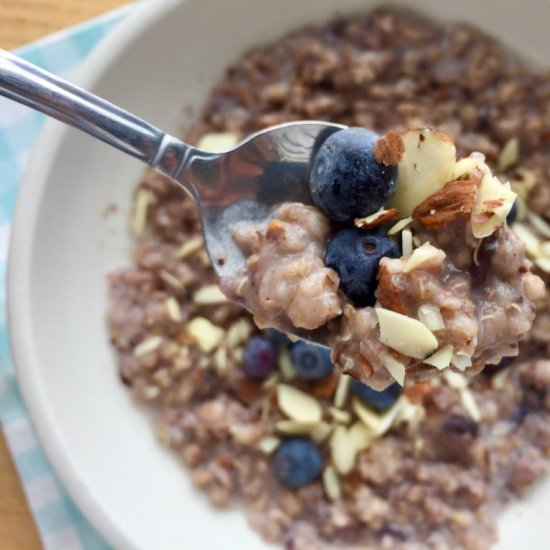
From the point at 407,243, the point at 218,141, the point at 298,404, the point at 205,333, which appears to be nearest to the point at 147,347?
the point at 205,333

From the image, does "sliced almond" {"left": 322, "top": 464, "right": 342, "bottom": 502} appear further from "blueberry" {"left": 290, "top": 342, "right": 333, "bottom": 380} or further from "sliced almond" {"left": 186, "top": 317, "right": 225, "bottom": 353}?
"sliced almond" {"left": 186, "top": 317, "right": 225, "bottom": 353}

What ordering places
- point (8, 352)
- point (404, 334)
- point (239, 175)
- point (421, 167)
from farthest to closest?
point (8, 352), point (239, 175), point (421, 167), point (404, 334)

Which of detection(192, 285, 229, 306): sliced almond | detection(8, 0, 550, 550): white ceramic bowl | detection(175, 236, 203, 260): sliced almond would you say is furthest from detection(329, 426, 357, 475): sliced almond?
detection(175, 236, 203, 260): sliced almond

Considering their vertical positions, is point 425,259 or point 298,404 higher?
point 425,259

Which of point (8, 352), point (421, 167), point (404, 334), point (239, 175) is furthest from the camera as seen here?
point (8, 352)

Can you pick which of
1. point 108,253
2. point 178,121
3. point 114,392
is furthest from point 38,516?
point 178,121

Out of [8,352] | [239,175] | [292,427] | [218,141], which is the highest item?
[239,175]

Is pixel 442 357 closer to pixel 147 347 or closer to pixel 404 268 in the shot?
pixel 404 268

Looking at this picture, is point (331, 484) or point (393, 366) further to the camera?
point (331, 484)
